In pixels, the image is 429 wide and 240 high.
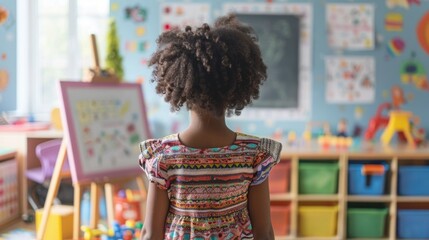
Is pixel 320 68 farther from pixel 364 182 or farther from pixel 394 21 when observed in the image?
pixel 364 182

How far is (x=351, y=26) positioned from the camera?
355cm

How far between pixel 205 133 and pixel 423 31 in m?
2.75

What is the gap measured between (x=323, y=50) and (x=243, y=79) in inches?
95.3

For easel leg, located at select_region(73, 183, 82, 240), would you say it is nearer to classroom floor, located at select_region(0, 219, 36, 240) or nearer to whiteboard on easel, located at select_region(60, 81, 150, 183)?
whiteboard on easel, located at select_region(60, 81, 150, 183)

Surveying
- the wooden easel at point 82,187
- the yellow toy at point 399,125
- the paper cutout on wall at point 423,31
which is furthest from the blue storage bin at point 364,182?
the wooden easel at point 82,187

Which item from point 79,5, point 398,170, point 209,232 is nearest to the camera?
point 209,232

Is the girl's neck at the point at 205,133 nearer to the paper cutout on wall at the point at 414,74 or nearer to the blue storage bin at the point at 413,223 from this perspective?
the blue storage bin at the point at 413,223

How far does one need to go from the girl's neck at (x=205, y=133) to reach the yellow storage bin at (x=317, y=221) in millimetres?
2055

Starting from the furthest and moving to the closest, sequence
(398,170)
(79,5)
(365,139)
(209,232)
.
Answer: (79,5)
(365,139)
(398,170)
(209,232)

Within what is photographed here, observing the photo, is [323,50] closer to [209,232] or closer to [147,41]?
[147,41]

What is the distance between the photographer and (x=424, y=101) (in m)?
3.58

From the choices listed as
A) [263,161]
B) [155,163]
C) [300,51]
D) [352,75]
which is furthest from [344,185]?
[155,163]

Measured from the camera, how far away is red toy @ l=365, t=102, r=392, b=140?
3.43 metres

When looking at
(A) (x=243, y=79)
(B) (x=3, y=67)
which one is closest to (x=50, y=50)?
→ (B) (x=3, y=67)
